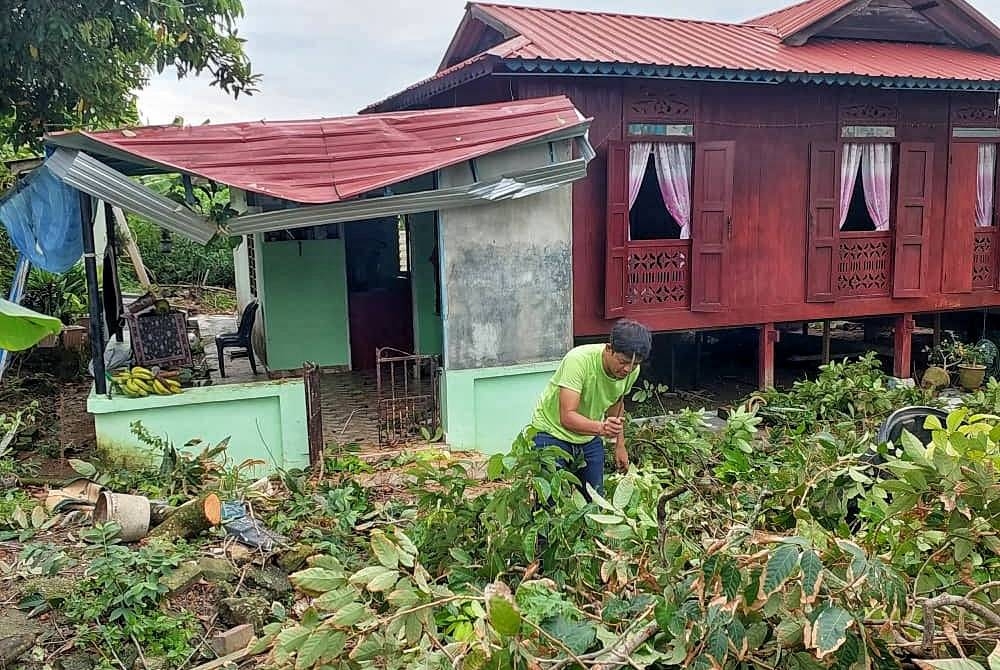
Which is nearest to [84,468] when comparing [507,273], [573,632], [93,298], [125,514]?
[125,514]

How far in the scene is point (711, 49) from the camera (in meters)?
9.50

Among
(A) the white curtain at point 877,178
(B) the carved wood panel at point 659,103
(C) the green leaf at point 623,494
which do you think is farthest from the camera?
(A) the white curtain at point 877,178

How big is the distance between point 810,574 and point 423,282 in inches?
346

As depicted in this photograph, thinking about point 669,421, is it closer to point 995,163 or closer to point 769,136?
point 769,136

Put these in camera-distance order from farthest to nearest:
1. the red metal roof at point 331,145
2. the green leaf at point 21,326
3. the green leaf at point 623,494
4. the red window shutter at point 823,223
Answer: the red window shutter at point 823,223
the red metal roof at point 331,145
the green leaf at point 623,494
the green leaf at point 21,326

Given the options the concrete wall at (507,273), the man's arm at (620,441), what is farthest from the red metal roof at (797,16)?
the man's arm at (620,441)

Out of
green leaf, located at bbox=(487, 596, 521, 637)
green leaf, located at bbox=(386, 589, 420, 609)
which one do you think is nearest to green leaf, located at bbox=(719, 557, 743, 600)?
green leaf, located at bbox=(487, 596, 521, 637)

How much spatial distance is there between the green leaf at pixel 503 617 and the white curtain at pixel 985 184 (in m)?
11.3

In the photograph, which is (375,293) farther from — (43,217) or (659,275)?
(43,217)

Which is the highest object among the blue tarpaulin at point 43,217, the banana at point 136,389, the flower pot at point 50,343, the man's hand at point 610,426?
the blue tarpaulin at point 43,217

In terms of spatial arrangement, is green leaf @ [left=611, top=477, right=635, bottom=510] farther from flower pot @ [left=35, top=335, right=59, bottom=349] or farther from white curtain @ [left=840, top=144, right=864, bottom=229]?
flower pot @ [left=35, top=335, right=59, bottom=349]

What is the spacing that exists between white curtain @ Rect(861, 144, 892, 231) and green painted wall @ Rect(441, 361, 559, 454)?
16.7 ft

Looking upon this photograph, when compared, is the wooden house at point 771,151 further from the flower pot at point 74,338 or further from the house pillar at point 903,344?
the flower pot at point 74,338

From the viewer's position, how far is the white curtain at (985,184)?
10898 mm
